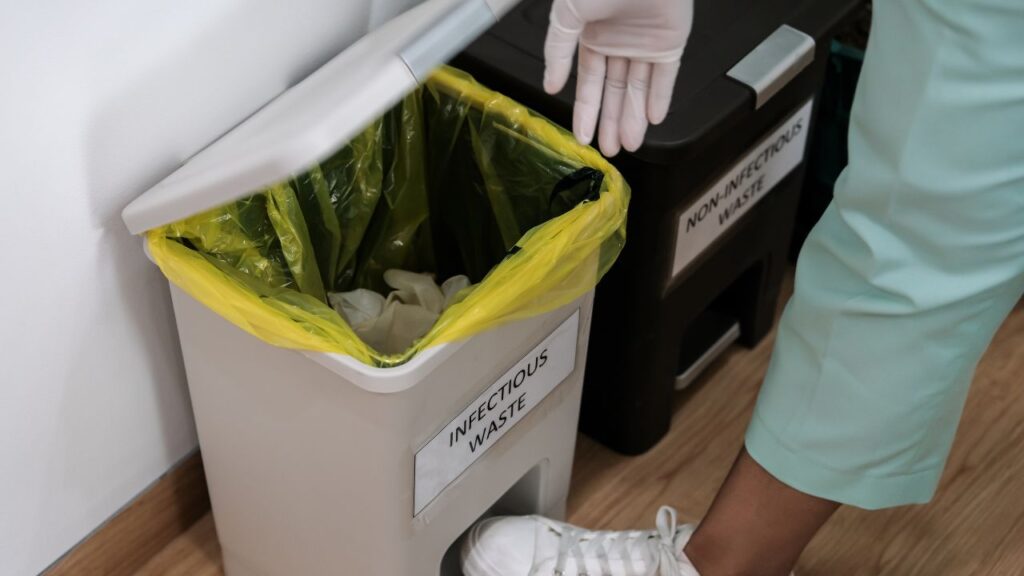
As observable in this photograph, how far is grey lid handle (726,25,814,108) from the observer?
98cm

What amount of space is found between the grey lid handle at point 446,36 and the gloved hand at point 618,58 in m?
0.06

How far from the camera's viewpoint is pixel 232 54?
0.90 meters

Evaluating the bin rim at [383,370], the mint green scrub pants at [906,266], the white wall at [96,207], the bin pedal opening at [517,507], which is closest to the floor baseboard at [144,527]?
the white wall at [96,207]

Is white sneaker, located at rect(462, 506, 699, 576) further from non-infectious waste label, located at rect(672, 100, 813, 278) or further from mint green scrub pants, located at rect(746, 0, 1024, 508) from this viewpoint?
non-infectious waste label, located at rect(672, 100, 813, 278)

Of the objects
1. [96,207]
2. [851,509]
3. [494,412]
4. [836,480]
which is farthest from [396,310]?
[851,509]

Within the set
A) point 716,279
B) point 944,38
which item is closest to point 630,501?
point 716,279

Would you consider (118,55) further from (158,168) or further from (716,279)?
(716,279)

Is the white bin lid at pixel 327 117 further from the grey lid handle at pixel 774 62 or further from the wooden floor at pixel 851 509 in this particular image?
the wooden floor at pixel 851 509

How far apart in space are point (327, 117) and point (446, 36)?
8 cm

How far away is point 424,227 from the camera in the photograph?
1.06 m

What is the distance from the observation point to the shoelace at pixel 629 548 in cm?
98

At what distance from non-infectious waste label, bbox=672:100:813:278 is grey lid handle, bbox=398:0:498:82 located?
1.06 feet

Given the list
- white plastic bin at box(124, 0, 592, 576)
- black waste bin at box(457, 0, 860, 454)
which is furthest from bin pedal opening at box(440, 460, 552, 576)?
black waste bin at box(457, 0, 860, 454)

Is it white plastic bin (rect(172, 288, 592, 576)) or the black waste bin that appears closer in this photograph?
white plastic bin (rect(172, 288, 592, 576))
